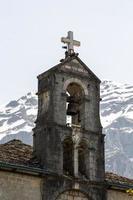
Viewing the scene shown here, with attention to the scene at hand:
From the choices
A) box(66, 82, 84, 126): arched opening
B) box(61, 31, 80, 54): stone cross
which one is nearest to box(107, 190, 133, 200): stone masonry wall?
box(66, 82, 84, 126): arched opening

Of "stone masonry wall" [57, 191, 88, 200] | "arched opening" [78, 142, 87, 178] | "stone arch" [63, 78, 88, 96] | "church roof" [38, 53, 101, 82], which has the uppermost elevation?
"church roof" [38, 53, 101, 82]

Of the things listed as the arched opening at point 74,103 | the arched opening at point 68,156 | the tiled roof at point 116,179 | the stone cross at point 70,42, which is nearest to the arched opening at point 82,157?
the arched opening at point 68,156

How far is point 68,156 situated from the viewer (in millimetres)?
28453

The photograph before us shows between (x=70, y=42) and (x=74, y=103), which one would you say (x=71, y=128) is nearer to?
(x=74, y=103)

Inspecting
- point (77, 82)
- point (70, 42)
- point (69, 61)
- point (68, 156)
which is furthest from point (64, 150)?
point (70, 42)

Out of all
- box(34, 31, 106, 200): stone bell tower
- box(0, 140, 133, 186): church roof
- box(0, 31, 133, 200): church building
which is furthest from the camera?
box(34, 31, 106, 200): stone bell tower

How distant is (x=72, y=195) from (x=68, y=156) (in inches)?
64.2

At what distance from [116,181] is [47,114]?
4045mm

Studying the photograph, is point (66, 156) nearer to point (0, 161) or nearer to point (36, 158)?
point (36, 158)

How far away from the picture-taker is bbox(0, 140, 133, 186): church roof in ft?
88.5

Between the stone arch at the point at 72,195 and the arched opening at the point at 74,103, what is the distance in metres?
2.80

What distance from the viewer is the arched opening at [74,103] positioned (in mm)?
29172

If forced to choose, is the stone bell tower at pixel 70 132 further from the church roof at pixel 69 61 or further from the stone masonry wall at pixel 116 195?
the stone masonry wall at pixel 116 195

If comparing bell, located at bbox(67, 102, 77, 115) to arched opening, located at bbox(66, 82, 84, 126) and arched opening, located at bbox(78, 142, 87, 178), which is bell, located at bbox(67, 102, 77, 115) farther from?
arched opening, located at bbox(78, 142, 87, 178)
